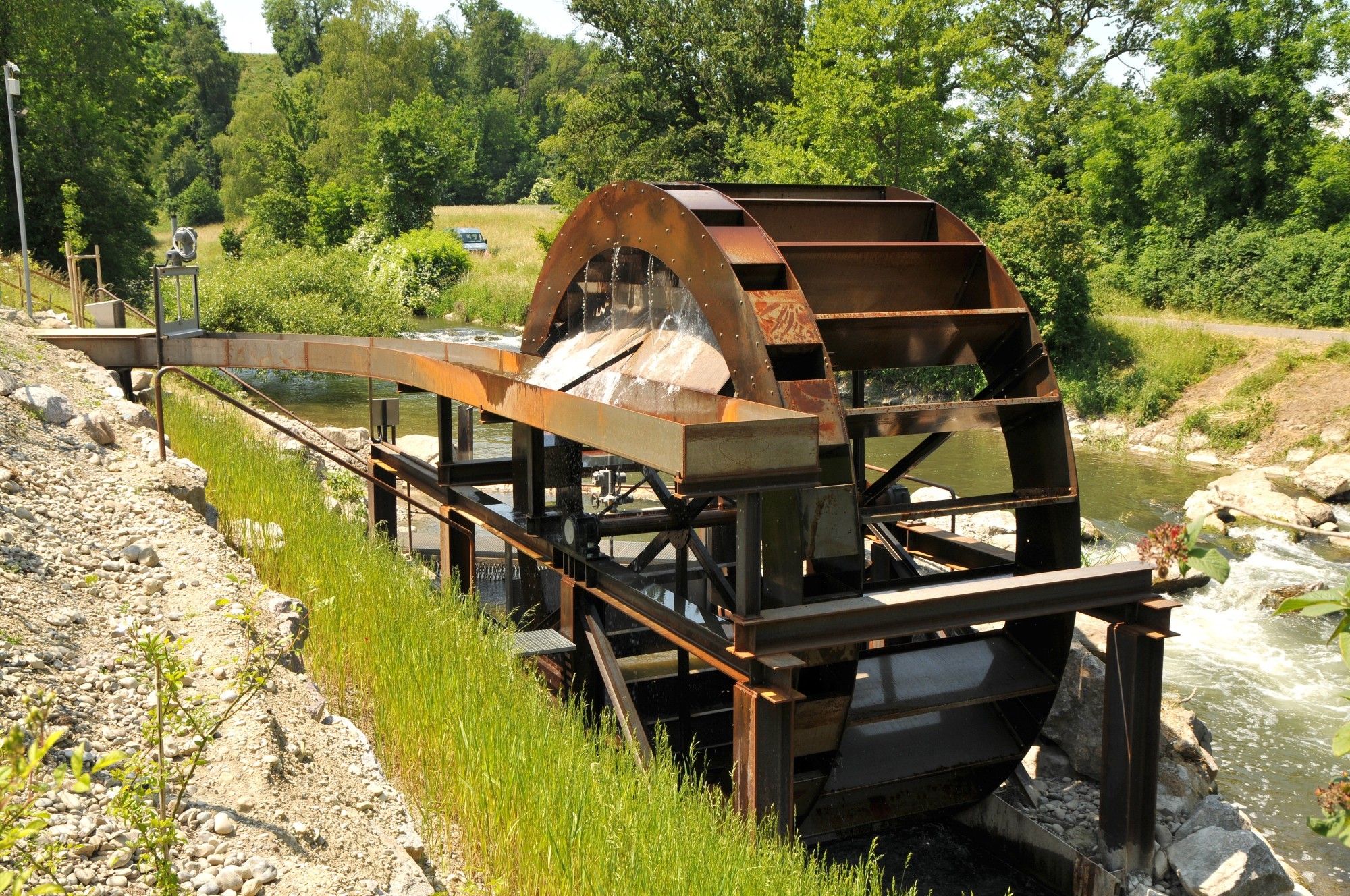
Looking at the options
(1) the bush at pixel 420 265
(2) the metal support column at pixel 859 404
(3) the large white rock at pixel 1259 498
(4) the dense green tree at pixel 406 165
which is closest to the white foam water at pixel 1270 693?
(3) the large white rock at pixel 1259 498

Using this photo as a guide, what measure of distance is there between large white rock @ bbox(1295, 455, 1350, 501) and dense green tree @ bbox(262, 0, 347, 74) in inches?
3309

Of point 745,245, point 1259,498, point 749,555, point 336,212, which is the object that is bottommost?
point 1259,498

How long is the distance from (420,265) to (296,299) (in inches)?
564

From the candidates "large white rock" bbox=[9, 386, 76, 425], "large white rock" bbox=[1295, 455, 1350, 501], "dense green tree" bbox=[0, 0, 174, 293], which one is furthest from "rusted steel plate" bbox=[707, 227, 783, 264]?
"dense green tree" bbox=[0, 0, 174, 293]

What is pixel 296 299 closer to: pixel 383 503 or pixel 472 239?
pixel 383 503

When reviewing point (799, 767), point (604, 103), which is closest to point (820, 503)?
point (799, 767)

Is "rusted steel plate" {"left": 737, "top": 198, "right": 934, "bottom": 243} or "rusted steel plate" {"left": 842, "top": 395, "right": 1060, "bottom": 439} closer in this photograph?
"rusted steel plate" {"left": 842, "top": 395, "right": 1060, "bottom": 439}

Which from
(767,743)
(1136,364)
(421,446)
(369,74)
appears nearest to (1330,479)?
(1136,364)

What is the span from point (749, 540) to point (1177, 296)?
23.8 metres

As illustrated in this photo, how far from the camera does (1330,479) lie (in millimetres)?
16531

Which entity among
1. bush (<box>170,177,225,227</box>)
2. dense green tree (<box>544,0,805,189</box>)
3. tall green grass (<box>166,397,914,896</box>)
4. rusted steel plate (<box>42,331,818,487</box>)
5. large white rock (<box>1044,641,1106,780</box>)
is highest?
dense green tree (<box>544,0,805,189</box>)

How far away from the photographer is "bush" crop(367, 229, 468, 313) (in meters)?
37.1

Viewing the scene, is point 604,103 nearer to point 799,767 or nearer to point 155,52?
point 155,52

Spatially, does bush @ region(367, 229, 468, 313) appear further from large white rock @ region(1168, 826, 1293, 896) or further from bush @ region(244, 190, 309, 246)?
large white rock @ region(1168, 826, 1293, 896)
